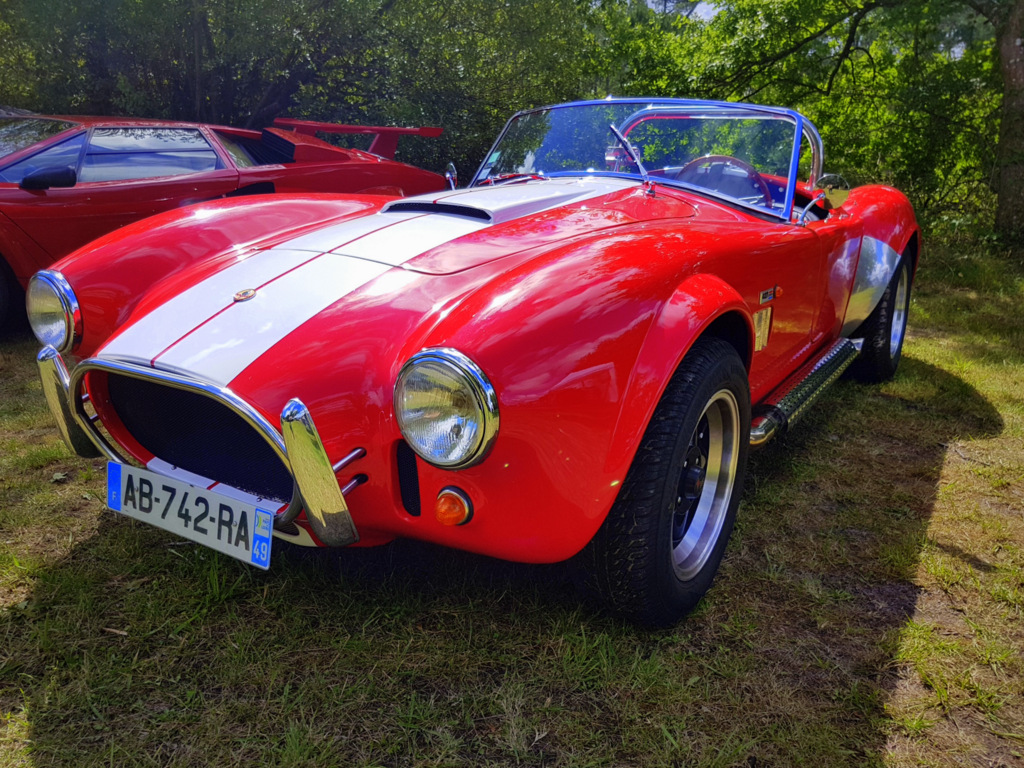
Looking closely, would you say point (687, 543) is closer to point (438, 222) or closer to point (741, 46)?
point (438, 222)

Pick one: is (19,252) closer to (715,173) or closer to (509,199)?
(509,199)

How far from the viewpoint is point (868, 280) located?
3410 millimetres

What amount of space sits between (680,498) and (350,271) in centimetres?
103

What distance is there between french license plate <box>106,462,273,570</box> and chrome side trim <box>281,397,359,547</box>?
13cm

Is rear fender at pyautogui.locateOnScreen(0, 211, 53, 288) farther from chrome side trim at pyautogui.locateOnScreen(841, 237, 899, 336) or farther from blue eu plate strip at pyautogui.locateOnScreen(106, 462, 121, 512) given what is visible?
chrome side trim at pyautogui.locateOnScreen(841, 237, 899, 336)

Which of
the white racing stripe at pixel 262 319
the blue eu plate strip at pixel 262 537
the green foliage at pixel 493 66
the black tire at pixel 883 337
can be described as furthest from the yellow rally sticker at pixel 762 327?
the green foliage at pixel 493 66

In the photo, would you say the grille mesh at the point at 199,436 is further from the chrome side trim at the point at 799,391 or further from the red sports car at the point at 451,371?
the chrome side trim at the point at 799,391

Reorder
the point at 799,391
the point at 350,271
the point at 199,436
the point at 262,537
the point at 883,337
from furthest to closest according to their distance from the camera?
the point at 883,337
the point at 799,391
the point at 350,271
the point at 199,436
the point at 262,537

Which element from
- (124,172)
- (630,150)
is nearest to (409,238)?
(630,150)

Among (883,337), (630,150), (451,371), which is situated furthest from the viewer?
(883,337)

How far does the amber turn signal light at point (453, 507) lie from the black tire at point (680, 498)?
0.35 m

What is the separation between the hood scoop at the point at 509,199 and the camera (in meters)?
2.30

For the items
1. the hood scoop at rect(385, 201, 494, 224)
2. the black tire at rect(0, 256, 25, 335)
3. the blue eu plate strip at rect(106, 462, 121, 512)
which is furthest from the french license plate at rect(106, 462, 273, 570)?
the black tire at rect(0, 256, 25, 335)

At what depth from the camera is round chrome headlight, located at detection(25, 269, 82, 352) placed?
2.11 m
